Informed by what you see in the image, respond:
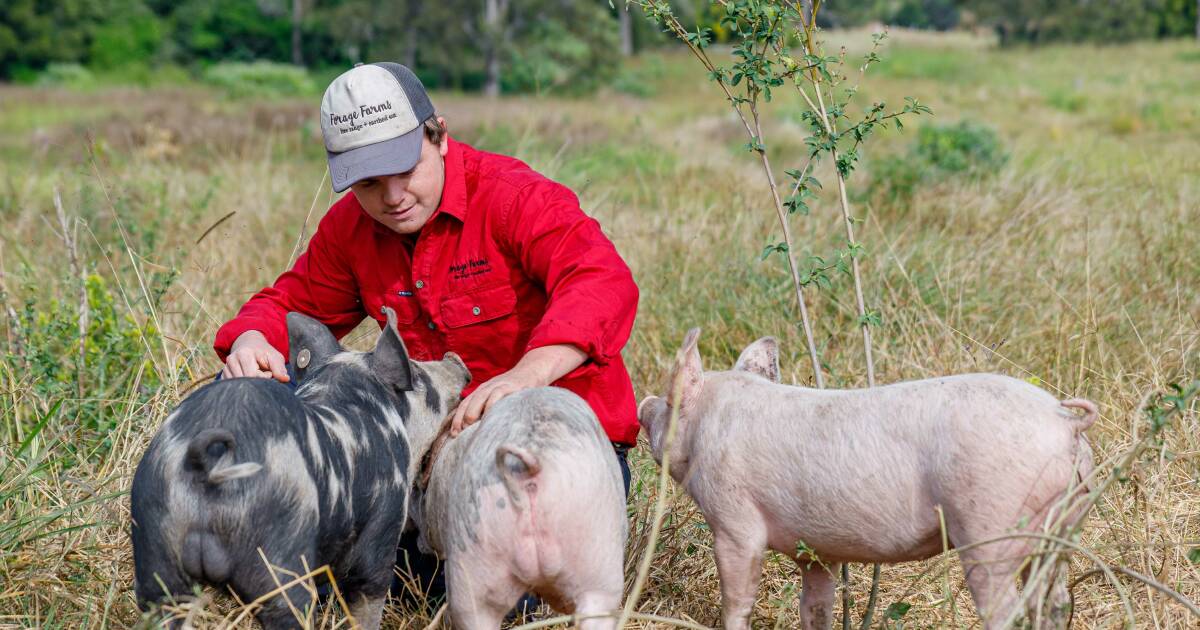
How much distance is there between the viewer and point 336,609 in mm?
3102

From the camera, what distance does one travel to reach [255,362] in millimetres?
3350

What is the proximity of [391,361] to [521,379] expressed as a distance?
0.34m

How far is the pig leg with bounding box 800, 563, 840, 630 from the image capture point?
9.73ft

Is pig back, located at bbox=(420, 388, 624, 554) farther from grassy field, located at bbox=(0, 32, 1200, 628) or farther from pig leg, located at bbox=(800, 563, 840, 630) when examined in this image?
pig leg, located at bbox=(800, 563, 840, 630)

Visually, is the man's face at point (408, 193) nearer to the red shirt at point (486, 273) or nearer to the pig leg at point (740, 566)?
the red shirt at point (486, 273)

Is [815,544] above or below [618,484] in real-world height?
below

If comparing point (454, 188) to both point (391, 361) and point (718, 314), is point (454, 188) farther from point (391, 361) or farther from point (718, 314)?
point (718, 314)

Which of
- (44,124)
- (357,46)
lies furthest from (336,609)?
(357,46)

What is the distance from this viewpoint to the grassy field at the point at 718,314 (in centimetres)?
342

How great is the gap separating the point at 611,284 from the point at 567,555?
3.22ft

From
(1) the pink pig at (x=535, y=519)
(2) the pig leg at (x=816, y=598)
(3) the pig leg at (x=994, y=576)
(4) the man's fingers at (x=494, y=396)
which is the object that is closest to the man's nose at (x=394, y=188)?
(4) the man's fingers at (x=494, y=396)

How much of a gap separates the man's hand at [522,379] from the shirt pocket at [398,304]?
2.49 feet

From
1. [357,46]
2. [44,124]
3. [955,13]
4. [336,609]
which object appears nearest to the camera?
[336,609]

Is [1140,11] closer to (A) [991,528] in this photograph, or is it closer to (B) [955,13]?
(B) [955,13]
